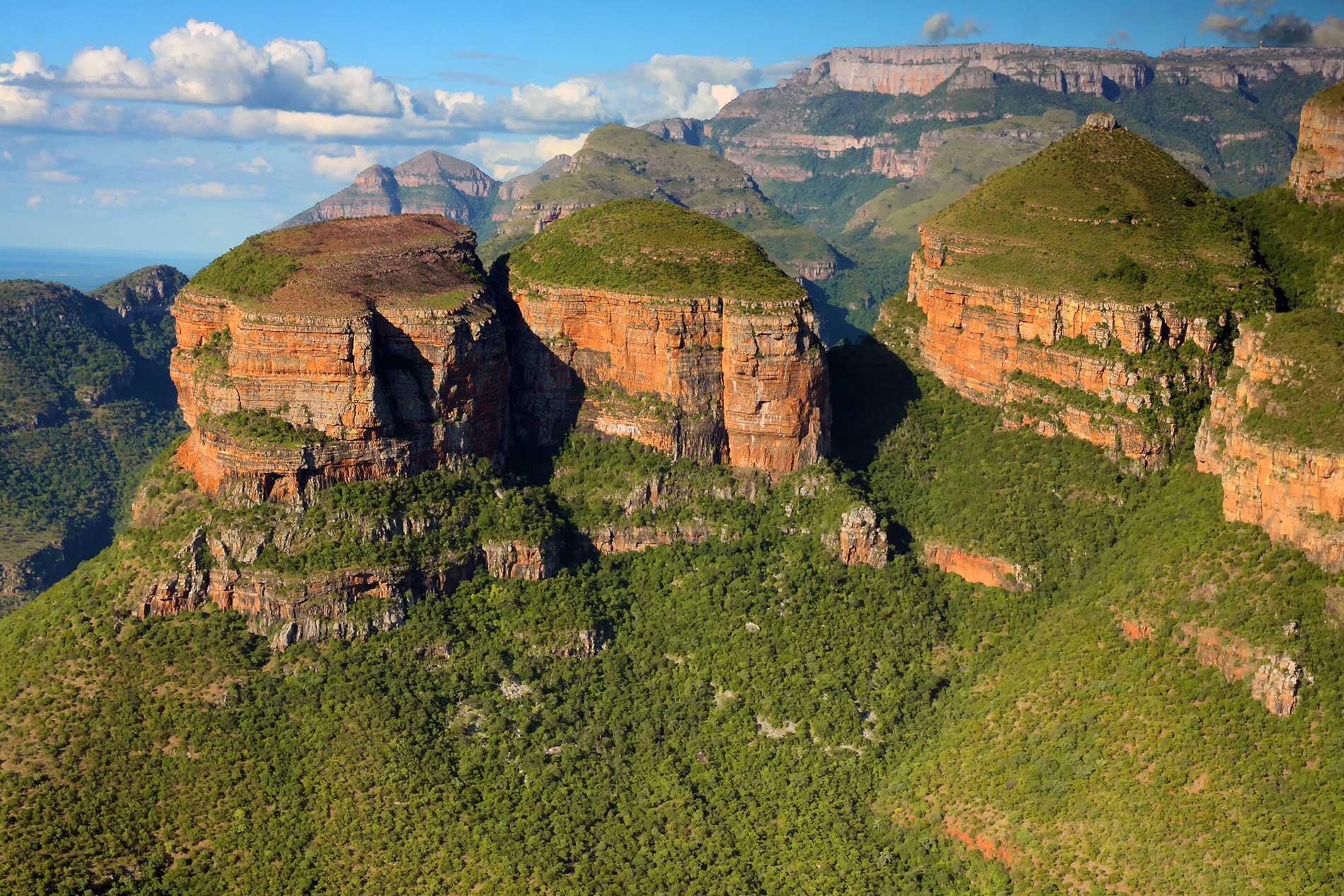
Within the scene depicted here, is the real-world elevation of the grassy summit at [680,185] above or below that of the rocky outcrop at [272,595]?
above

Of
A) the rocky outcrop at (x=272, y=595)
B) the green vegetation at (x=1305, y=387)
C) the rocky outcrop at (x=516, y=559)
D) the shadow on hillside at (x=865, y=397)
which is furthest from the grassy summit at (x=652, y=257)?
the green vegetation at (x=1305, y=387)

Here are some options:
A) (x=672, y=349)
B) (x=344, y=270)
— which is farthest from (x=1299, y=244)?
(x=344, y=270)

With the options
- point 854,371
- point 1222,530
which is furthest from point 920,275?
point 1222,530

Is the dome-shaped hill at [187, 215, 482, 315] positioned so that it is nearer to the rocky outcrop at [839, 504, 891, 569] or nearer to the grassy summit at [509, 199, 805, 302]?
the grassy summit at [509, 199, 805, 302]

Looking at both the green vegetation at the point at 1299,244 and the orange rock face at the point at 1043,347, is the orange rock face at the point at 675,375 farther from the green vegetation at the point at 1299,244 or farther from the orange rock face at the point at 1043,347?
the green vegetation at the point at 1299,244

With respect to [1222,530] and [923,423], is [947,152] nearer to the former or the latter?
[923,423]
